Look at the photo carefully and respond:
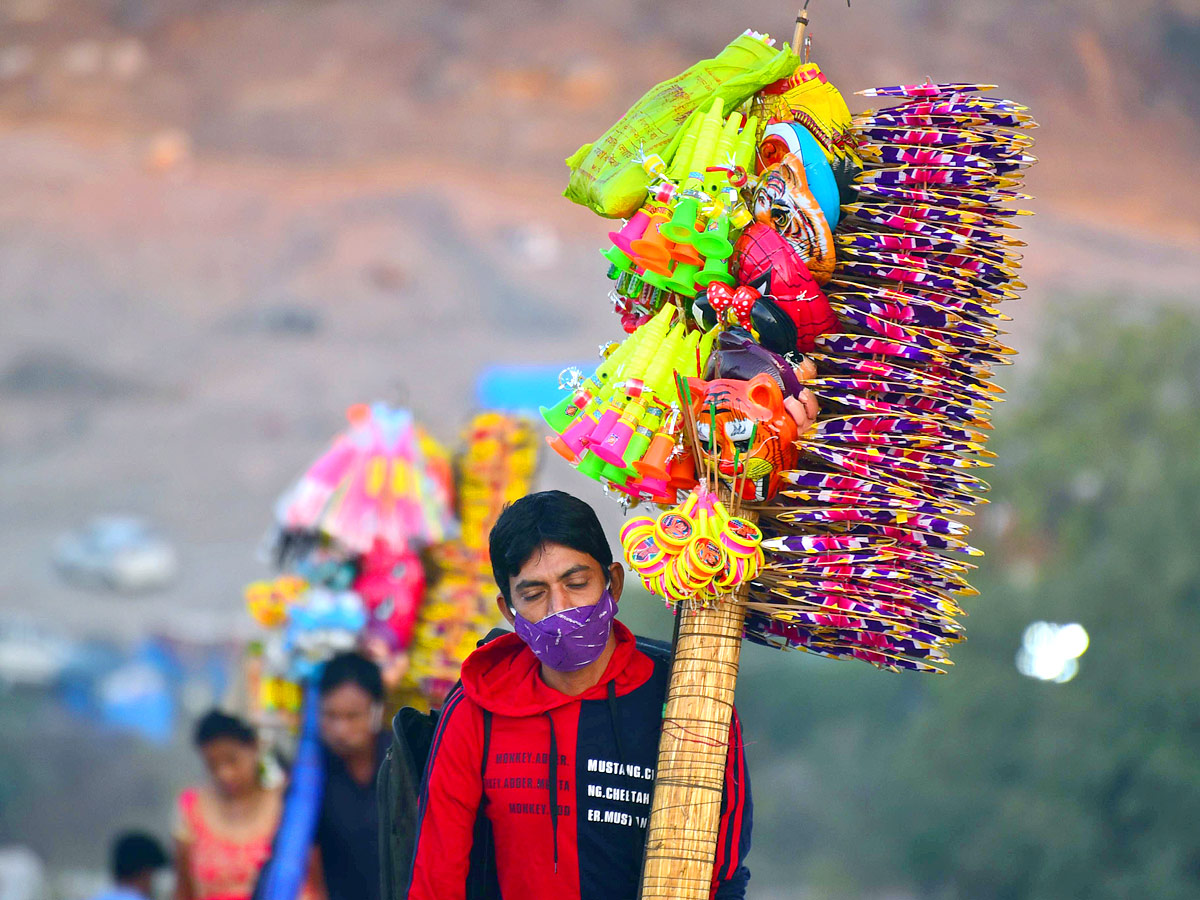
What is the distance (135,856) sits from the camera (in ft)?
15.7

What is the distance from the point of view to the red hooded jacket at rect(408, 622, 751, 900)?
1.92 metres

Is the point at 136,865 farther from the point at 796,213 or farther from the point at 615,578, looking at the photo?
the point at 796,213

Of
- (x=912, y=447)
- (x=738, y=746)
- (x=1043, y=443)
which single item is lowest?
(x=738, y=746)

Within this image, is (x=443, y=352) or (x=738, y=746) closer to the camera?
(x=738, y=746)

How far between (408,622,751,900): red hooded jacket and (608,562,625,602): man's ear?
3.8 inches

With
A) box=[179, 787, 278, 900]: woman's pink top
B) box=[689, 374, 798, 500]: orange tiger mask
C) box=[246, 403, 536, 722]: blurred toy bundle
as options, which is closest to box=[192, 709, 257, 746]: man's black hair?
box=[246, 403, 536, 722]: blurred toy bundle

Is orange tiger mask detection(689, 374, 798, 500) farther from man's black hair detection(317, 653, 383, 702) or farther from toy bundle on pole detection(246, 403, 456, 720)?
toy bundle on pole detection(246, 403, 456, 720)

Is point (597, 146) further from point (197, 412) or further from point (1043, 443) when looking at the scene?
point (197, 412)

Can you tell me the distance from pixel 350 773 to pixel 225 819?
25.9 inches

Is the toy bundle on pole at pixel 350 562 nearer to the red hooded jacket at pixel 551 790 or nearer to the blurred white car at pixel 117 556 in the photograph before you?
the red hooded jacket at pixel 551 790

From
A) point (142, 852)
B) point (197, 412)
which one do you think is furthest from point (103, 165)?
point (142, 852)

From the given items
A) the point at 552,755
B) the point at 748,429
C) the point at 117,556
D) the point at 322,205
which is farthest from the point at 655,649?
the point at 322,205

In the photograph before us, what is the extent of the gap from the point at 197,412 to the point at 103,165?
4060 millimetres

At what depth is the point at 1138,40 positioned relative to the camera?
756 inches
